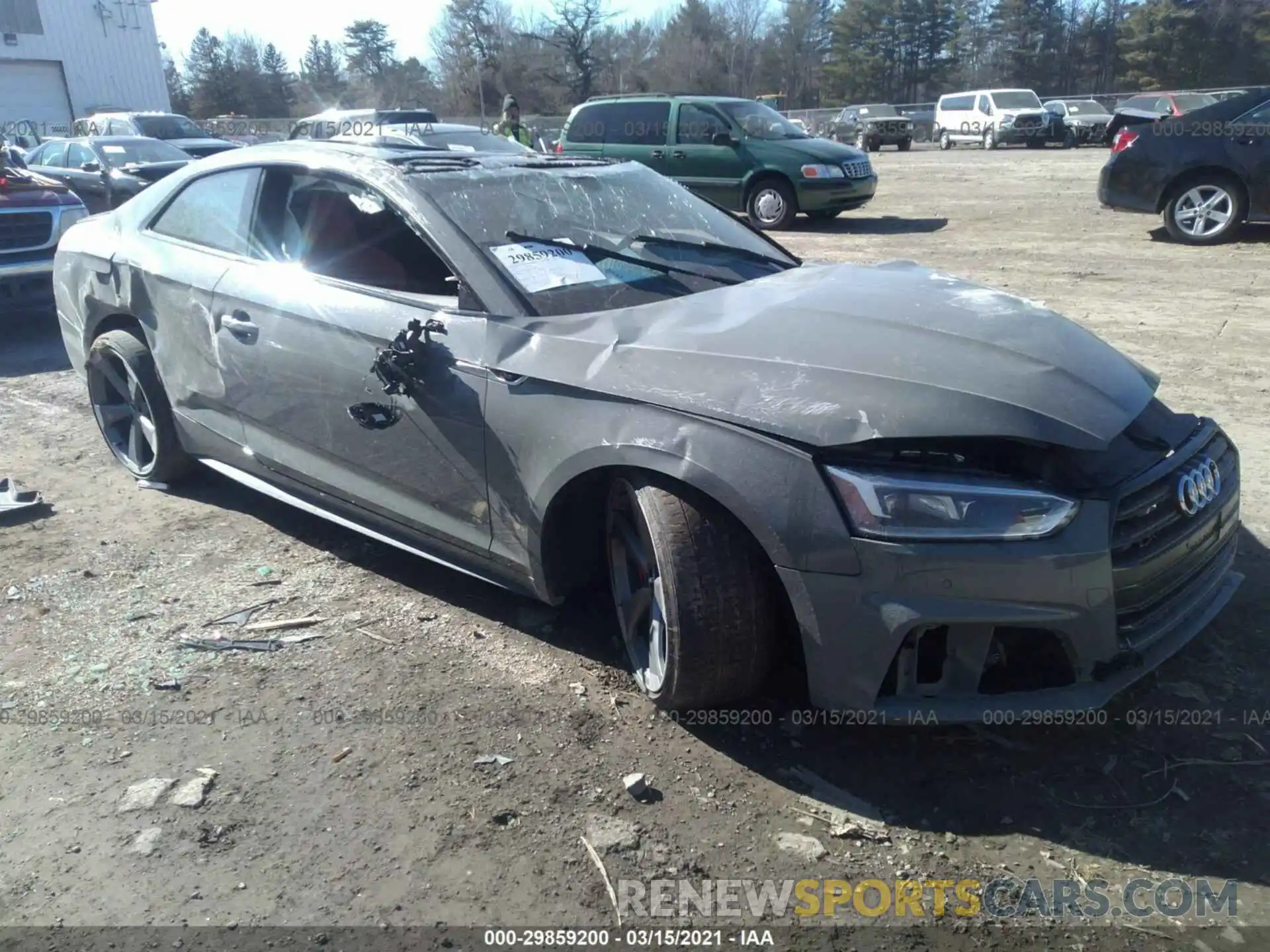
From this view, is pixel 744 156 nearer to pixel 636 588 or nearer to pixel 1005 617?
pixel 636 588

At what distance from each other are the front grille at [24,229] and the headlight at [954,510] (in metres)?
8.40

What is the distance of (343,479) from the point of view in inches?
142

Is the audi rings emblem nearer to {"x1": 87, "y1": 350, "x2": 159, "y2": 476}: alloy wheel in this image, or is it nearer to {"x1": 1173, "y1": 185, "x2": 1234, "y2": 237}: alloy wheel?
{"x1": 87, "y1": 350, "x2": 159, "y2": 476}: alloy wheel

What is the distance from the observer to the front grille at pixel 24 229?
823cm

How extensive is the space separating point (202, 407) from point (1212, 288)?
808 cm

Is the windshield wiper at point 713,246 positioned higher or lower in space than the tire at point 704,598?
higher

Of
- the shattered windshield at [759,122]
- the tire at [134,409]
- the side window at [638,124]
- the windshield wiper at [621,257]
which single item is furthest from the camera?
the side window at [638,124]

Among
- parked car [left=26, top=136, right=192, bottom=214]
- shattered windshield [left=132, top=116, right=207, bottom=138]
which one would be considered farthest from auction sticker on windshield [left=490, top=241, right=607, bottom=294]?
shattered windshield [left=132, top=116, right=207, bottom=138]

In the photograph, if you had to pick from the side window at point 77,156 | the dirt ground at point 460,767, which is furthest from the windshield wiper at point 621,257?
the side window at point 77,156

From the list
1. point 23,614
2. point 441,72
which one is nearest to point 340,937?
point 23,614

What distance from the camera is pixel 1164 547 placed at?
256 centimetres

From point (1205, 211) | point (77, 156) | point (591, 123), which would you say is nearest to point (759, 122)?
point (591, 123)

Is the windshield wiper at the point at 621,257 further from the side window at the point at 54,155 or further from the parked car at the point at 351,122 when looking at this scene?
the parked car at the point at 351,122

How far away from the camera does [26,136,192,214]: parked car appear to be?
14289mm
